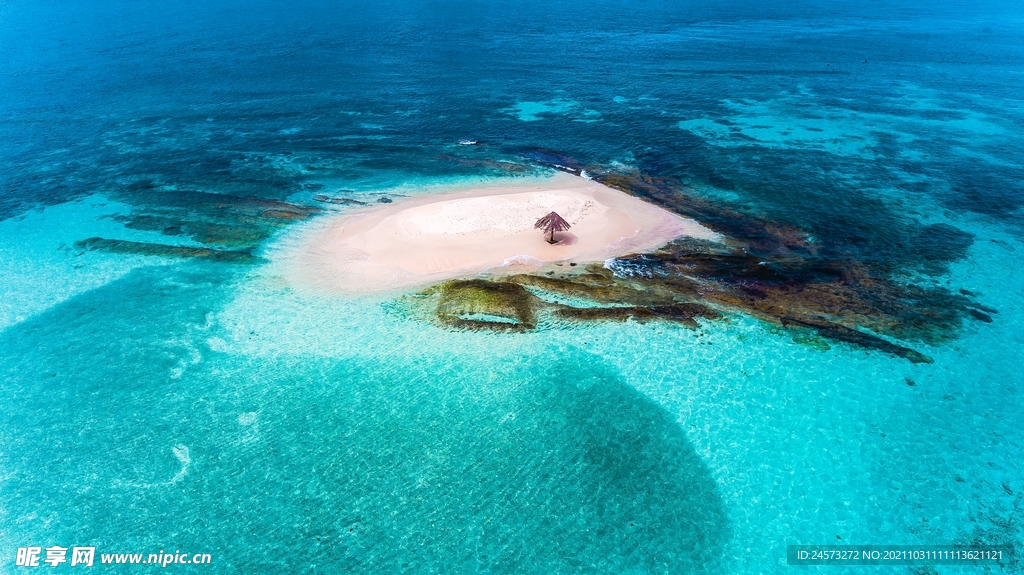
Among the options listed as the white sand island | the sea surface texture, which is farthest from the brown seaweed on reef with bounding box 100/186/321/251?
the white sand island

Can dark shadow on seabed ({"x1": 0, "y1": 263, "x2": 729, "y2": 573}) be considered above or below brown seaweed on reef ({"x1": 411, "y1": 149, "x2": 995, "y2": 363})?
below

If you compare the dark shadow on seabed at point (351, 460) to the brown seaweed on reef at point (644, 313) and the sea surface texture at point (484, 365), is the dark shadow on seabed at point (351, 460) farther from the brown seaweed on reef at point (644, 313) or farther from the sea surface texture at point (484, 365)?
the brown seaweed on reef at point (644, 313)

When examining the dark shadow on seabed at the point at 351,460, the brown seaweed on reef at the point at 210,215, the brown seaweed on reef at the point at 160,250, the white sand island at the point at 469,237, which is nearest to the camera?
the dark shadow on seabed at the point at 351,460

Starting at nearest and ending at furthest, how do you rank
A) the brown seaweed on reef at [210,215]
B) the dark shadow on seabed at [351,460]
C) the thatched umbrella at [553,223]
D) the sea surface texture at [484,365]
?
the dark shadow on seabed at [351,460], the sea surface texture at [484,365], the thatched umbrella at [553,223], the brown seaweed on reef at [210,215]

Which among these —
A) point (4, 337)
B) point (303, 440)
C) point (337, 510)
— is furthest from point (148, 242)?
point (337, 510)

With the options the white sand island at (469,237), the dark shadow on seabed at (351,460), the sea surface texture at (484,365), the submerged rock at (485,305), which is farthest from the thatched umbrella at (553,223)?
the dark shadow on seabed at (351,460)

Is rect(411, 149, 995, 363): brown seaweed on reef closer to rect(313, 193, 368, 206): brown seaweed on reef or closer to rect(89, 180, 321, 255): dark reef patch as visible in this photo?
rect(313, 193, 368, 206): brown seaweed on reef
